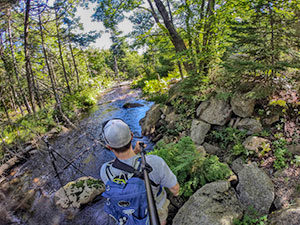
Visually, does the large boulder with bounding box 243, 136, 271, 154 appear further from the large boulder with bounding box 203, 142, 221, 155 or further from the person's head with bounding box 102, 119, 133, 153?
the person's head with bounding box 102, 119, 133, 153

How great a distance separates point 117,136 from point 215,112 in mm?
4461

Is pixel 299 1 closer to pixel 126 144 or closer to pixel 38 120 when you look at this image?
pixel 126 144

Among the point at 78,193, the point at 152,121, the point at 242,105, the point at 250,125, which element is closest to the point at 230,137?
the point at 250,125

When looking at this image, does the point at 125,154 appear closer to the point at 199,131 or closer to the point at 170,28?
the point at 199,131

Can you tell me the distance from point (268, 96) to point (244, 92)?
61cm

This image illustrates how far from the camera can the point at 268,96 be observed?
4309 mm

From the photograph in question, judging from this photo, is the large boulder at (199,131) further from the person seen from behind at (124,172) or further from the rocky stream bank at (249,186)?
the person seen from behind at (124,172)

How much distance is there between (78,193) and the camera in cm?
469

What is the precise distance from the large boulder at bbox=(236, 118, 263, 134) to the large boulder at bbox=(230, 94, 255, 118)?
0.59 ft

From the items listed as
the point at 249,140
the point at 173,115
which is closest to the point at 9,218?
the point at 173,115

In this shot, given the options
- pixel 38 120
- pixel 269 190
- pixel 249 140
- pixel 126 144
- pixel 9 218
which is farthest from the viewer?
pixel 38 120

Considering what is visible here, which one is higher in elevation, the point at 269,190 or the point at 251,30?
the point at 251,30

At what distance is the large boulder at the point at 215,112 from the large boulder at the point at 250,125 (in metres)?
0.49

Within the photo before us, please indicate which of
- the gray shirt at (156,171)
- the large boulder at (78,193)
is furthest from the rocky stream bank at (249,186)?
the large boulder at (78,193)
